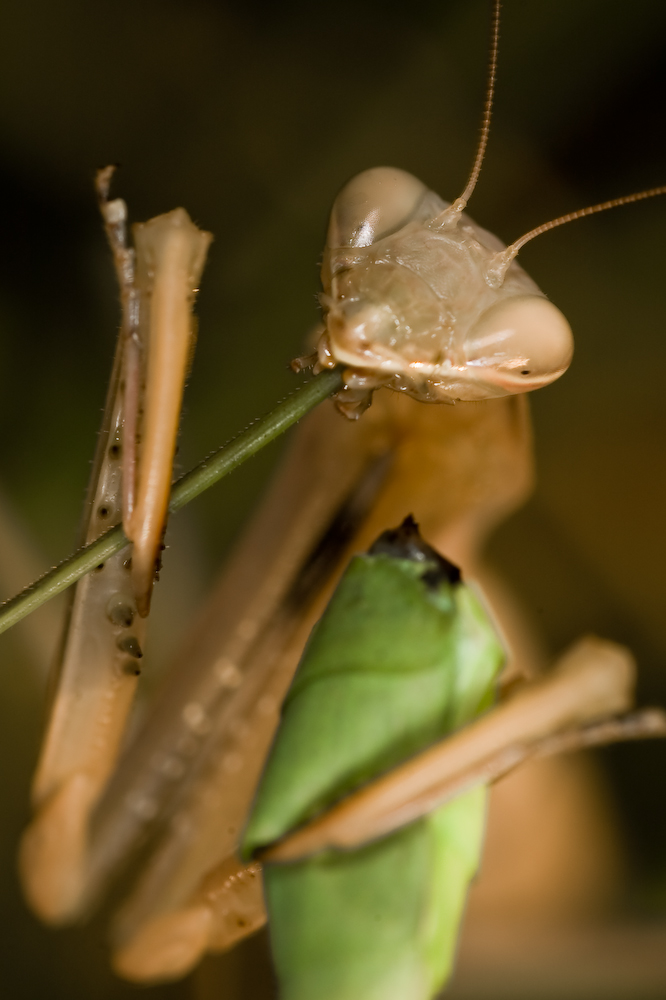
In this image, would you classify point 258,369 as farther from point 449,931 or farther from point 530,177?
point 449,931

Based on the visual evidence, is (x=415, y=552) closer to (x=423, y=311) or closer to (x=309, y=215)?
(x=423, y=311)

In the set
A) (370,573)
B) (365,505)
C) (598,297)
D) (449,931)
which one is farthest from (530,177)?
(449,931)

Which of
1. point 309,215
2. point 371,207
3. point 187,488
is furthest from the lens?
point 309,215

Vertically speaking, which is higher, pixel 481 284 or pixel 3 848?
pixel 481 284

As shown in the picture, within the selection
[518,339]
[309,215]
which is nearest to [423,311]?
[518,339]

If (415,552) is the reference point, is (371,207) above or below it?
above

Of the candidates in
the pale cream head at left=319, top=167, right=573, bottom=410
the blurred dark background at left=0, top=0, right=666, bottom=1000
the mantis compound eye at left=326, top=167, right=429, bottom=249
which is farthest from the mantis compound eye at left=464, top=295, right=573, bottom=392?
the blurred dark background at left=0, top=0, right=666, bottom=1000

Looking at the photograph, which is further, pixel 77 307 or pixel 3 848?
pixel 77 307
